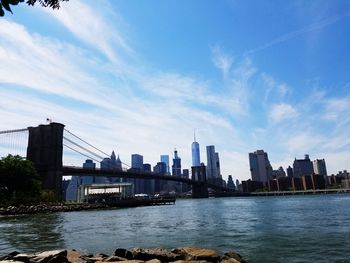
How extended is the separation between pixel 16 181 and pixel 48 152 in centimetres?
2606

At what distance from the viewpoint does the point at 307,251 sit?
1750 cm

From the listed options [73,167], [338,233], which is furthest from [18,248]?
[73,167]

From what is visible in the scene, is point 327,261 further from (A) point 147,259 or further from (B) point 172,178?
(B) point 172,178

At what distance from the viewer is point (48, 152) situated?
100 m

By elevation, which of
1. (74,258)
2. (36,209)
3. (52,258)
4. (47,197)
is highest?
(47,197)

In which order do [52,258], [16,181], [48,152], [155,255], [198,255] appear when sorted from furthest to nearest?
[48,152], [16,181], [198,255], [155,255], [52,258]

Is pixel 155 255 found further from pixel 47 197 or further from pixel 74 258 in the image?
pixel 47 197

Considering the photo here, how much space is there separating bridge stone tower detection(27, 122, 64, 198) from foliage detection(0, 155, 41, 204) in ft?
55.8

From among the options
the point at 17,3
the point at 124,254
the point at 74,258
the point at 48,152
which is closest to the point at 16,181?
the point at 48,152

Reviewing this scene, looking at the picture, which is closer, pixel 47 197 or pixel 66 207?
pixel 66 207

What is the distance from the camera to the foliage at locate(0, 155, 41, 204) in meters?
72.5

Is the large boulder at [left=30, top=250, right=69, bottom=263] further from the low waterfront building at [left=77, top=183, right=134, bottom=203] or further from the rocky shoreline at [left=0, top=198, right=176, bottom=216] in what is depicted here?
the low waterfront building at [left=77, top=183, right=134, bottom=203]

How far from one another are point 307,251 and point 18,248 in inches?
660

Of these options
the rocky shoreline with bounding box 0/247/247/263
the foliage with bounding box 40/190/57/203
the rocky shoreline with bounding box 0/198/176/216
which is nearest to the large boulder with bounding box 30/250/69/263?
the rocky shoreline with bounding box 0/247/247/263
